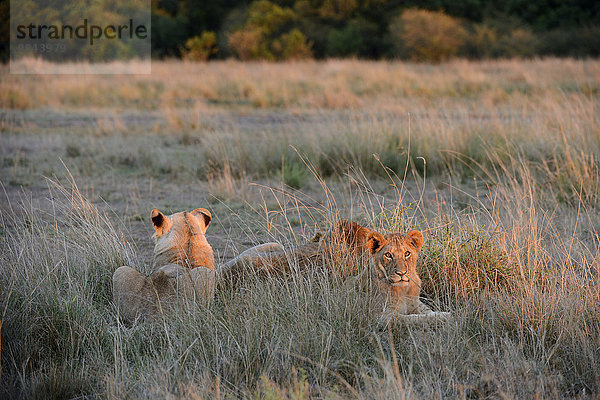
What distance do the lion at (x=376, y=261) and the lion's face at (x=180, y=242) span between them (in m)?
0.19

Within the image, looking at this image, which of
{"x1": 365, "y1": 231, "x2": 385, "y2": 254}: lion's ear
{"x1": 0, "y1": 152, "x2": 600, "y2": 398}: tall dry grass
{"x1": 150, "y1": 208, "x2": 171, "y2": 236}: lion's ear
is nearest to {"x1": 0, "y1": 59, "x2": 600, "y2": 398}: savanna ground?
{"x1": 0, "y1": 152, "x2": 600, "y2": 398}: tall dry grass

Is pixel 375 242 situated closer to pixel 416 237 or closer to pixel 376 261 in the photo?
pixel 376 261

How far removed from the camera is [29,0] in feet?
85.6

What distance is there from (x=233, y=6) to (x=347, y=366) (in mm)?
37925

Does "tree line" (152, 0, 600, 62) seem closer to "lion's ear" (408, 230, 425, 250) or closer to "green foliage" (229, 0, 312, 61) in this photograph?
"green foliage" (229, 0, 312, 61)

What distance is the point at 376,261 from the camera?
376cm

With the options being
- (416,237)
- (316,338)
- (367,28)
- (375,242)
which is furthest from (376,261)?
(367,28)

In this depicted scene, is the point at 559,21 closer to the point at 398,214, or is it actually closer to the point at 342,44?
the point at 342,44

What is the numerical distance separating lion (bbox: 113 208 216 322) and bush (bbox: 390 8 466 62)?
94.8ft

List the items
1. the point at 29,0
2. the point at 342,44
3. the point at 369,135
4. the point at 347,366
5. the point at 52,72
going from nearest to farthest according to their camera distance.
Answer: the point at 347,366, the point at 369,135, the point at 52,72, the point at 29,0, the point at 342,44

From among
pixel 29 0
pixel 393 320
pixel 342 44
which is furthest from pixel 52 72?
pixel 393 320

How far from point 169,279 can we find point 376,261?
3.96ft

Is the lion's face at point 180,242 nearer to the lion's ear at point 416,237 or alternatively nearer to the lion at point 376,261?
the lion at point 376,261

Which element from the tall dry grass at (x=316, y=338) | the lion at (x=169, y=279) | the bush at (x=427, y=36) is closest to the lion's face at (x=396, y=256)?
the tall dry grass at (x=316, y=338)
